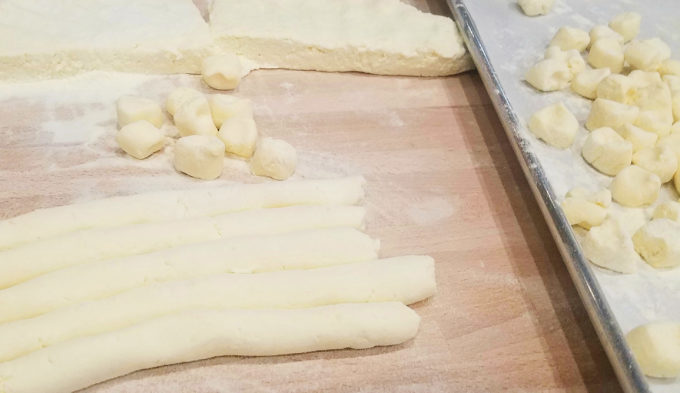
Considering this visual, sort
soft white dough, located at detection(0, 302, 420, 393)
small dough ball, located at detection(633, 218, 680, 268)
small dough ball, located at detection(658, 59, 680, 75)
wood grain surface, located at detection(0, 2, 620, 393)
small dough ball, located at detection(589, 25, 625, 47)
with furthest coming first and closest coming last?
1. small dough ball, located at detection(589, 25, 625, 47)
2. small dough ball, located at detection(658, 59, 680, 75)
3. small dough ball, located at detection(633, 218, 680, 268)
4. wood grain surface, located at detection(0, 2, 620, 393)
5. soft white dough, located at detection(0, 302, 420, 393)

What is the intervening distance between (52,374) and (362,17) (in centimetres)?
156

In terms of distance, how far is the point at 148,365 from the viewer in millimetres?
1384

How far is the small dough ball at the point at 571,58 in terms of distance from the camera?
2096mm

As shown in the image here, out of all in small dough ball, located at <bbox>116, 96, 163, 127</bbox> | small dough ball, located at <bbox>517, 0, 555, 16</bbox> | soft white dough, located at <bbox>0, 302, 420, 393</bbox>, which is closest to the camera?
soft white dough, located at <bbox>0, 302, 420, 393</bbox>

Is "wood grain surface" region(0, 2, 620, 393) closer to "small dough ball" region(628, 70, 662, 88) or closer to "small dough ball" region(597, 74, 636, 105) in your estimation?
"small dough ball" region(597, 74, 636, 105)

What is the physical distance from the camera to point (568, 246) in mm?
1567

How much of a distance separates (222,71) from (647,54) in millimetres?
1410

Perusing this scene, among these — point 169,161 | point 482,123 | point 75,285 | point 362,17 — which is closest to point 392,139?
point 482,123

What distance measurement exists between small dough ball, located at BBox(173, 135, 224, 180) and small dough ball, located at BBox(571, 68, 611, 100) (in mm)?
1176

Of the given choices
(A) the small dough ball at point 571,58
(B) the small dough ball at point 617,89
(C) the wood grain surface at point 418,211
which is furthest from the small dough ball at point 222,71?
(B) the small dough ball at point 617,89

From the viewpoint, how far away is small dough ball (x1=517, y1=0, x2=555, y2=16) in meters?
2.30

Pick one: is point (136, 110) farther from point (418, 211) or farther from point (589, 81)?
point (589, 81)

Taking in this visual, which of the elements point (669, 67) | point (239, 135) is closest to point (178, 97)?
point (239, 135)

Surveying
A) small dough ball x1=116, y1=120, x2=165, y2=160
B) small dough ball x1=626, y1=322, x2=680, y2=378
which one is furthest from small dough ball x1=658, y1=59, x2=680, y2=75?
small dough ball x1=116, y1=120, x2=165, y2=160
